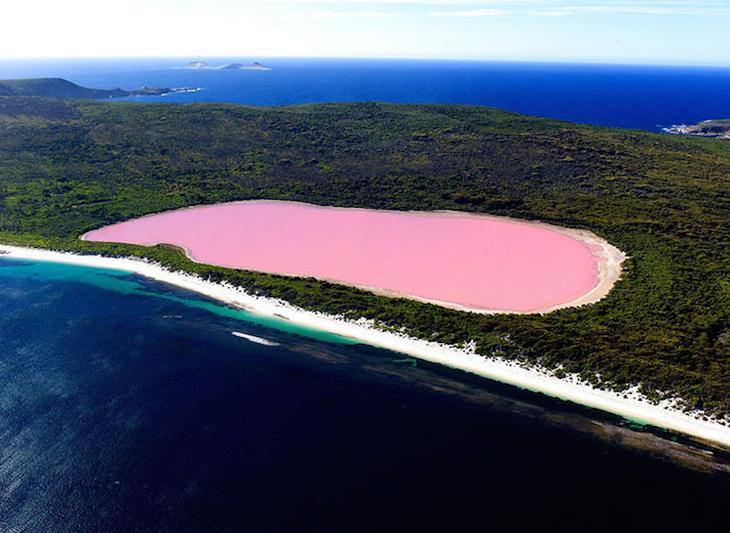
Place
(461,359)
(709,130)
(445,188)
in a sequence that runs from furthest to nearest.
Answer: (709,130)
(445,188)
(461,359)

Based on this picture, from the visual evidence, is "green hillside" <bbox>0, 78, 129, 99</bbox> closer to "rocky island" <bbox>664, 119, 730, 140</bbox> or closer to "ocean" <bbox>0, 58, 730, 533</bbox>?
"ocean" <bbox>0, 58, 730, 533</bbox>

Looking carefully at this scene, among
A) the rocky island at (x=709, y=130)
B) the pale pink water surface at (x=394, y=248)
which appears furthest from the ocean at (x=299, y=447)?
the rocky island at (x=709, y=130)

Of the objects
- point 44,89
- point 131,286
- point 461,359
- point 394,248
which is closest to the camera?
point 461,359

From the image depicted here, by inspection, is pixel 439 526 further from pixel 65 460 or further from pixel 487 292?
pixel 487 292

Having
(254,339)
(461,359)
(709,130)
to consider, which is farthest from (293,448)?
(709,130)

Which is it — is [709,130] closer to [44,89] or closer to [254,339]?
[254,339]

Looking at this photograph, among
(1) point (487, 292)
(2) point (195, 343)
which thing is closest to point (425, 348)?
(1) point (487, 292)

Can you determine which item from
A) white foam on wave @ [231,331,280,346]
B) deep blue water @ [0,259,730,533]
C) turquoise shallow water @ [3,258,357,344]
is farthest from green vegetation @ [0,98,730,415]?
deep blue water @ [0,259,730,533]
